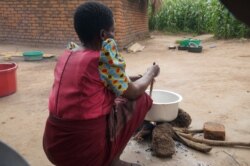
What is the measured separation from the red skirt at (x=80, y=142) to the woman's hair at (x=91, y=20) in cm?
48

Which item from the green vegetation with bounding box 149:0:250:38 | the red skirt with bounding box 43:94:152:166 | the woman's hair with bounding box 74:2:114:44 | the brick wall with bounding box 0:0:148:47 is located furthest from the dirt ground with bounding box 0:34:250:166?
the green vegetation with bounding box 149:0:250:38

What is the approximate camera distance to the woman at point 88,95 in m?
1.62

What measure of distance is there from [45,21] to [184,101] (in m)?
5.92

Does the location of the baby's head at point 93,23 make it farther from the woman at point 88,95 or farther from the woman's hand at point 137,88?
the woman's hand at point 137,88

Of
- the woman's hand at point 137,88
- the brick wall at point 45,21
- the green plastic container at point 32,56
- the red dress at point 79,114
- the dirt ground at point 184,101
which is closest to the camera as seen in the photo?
the red dress at point 79,114

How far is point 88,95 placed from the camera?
5.34 feet

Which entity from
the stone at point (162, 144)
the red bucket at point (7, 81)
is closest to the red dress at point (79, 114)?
the stone at point (162, 144)

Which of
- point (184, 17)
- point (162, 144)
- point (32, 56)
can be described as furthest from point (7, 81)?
point (184, 17)

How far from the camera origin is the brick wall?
8227mm

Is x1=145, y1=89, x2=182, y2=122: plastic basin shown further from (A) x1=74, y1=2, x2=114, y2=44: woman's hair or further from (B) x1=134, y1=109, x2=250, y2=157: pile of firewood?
(A) x1=74, y1=2, x2=114, y2=44: woman's hair

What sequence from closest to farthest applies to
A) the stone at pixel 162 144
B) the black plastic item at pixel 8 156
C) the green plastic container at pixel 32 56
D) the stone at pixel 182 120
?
the black plastic item at pixel 8 156 < the stone at pixel 162 144 < the stone at pixel 182 120 < the green plastic container at pixel 32 56

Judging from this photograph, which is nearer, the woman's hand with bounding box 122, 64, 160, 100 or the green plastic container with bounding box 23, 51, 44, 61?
the woman's hand with bounding box 122, 64, 160, 100

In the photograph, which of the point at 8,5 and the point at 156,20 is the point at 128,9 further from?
the point at 156,20

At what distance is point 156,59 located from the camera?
283 inches
